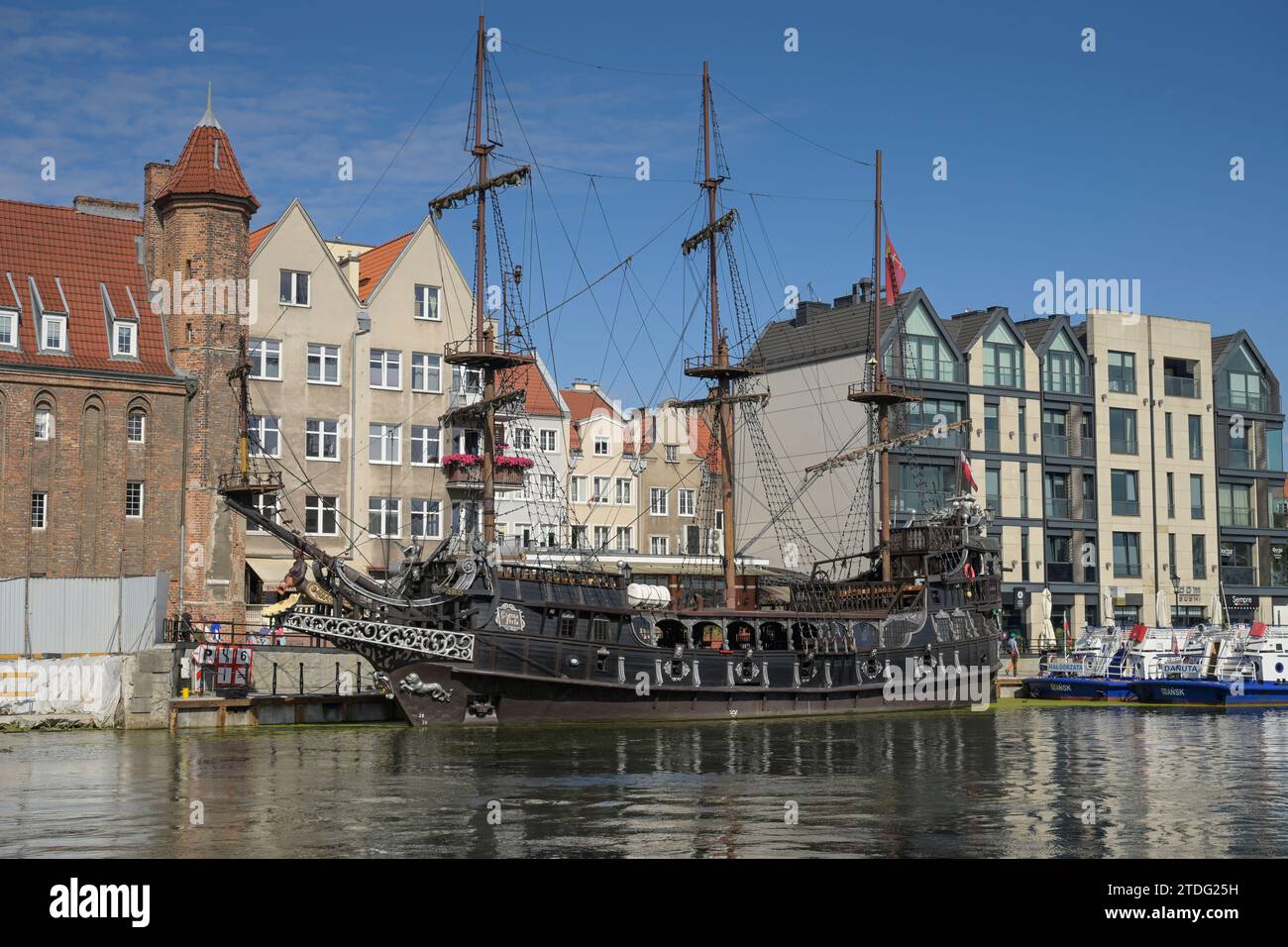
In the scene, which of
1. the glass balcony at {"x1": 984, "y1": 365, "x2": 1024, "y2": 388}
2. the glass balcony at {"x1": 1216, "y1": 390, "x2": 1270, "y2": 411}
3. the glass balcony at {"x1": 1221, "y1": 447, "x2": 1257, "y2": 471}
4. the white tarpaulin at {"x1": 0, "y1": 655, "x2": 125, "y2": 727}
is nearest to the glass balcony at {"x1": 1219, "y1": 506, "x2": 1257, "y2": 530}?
the glass balcony at {"x1": 1221, "y1": 447, "x2": 1257, "y2": 471}

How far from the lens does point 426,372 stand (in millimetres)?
62500

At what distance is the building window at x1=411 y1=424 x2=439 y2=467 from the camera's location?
203ft

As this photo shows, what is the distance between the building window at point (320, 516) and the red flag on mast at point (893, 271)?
24758 millimetres

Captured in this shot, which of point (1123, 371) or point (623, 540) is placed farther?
point (1123, 371)

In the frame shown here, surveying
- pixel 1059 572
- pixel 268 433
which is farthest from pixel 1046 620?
pixel 268 433

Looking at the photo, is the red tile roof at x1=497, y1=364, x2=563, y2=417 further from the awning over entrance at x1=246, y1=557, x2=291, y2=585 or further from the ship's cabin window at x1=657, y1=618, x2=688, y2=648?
the ship's cabin window at x1=657, y1=618, x2=688, y2=648

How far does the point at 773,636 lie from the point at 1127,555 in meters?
38.4

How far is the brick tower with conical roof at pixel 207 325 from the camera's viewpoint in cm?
5378

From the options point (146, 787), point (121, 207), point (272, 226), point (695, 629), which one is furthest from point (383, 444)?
point (146, 787)

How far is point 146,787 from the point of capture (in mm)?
27359

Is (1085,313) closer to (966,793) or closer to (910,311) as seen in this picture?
(910,311)

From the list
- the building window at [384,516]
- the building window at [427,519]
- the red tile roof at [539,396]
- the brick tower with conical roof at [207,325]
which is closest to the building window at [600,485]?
the red tile roof at [539,396]

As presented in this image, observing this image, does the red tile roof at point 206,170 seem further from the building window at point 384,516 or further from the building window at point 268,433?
the building window at point 384,516

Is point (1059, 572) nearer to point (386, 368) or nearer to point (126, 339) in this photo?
point (386, 368)
